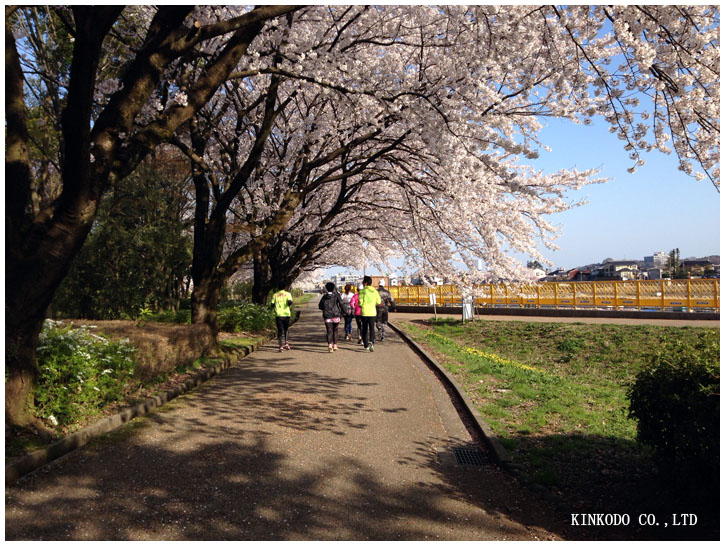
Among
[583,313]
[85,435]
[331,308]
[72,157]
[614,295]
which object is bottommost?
[85,435]

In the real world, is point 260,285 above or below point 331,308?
above

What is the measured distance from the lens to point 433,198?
13.6 metres

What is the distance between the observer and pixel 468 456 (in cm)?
532

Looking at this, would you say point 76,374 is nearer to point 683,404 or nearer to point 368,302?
point 683,404

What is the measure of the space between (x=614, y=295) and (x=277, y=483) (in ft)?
76.8

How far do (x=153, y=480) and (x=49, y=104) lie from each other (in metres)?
12.6

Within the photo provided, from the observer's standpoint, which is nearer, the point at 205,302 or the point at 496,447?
the point at 496,447

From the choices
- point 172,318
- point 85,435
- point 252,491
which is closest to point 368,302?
point 172,318

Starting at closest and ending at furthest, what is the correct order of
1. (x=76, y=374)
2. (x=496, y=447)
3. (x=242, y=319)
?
(x=496, y=447)
(x=76, y=374)
(x=242, y=319)

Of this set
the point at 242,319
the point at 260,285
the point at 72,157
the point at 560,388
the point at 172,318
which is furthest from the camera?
the point at 260,285

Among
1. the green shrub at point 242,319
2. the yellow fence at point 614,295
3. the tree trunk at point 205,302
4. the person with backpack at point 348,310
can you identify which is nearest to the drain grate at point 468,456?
the tree trunk at point 205,302

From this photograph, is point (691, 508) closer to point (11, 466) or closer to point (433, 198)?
point (11, 466)

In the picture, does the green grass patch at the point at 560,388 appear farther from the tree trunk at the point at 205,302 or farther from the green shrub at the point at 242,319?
the green shrub at the point at 242,319

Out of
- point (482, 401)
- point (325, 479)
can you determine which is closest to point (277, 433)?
point (325, 479)
